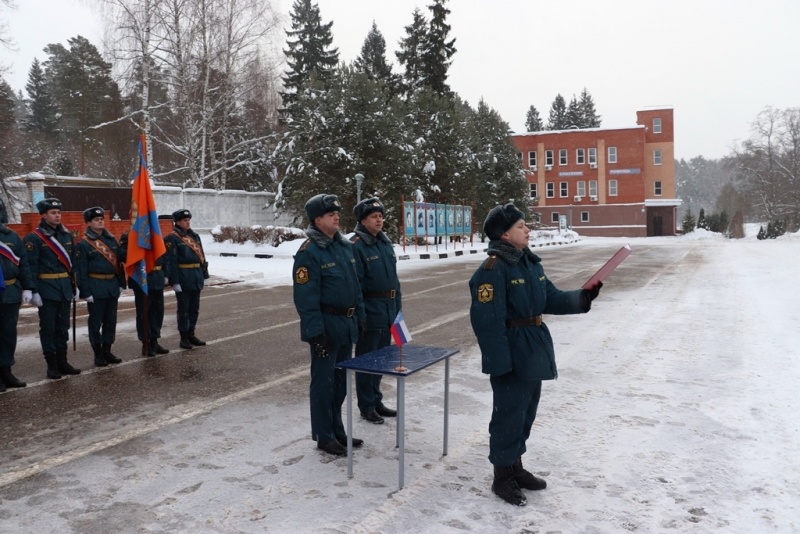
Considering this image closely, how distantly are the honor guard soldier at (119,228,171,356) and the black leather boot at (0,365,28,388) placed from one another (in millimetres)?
1663

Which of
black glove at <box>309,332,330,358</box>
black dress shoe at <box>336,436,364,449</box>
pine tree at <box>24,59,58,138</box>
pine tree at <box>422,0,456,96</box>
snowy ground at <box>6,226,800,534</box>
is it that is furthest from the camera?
pine tree at <box>24,59,58,138</box>

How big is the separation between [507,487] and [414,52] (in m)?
45.2

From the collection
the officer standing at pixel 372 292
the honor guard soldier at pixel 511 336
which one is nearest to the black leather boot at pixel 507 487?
the honor guard soldier at pixel 511 336

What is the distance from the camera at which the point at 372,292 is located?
17.6 ft

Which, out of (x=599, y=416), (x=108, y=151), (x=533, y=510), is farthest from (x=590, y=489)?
(x=108, y=151)

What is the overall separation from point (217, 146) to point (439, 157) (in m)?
17.8

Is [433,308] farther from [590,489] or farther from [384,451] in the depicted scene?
[590,489]

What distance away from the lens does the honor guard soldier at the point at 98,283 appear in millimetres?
7551

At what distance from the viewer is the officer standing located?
17.5ft

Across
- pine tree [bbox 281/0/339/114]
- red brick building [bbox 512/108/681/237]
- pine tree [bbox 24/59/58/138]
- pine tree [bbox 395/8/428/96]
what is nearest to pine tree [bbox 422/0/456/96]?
pine tree [bbox 395/8/428/96]

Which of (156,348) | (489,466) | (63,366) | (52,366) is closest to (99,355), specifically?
(63,366)

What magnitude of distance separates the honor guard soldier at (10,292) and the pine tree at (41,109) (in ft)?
195

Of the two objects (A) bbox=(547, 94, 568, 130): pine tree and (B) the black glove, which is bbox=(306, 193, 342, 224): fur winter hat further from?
(A) bbox=(547, 94, 568, 130): pine tree

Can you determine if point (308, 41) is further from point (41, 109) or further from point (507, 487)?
point (507, 487)
